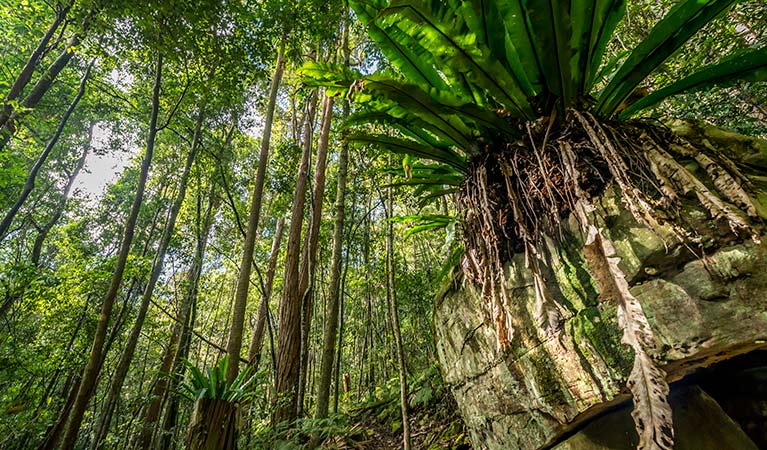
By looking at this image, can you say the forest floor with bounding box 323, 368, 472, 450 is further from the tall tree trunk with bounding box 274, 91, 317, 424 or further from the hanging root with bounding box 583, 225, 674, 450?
the hanging root with bounding box 583, 225, 674, 450

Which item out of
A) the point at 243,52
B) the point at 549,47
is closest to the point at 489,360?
the point at 549,47

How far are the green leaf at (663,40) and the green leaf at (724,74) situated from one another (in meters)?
0.12

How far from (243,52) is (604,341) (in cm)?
427

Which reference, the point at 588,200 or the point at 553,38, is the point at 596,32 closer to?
the point at 553,38

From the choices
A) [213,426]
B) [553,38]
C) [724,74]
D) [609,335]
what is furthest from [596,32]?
[213,426]

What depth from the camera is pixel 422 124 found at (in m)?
1.38

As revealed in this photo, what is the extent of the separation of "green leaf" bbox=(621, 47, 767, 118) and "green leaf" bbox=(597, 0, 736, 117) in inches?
4.6

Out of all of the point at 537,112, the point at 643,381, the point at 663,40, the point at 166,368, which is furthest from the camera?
the point at 166,368

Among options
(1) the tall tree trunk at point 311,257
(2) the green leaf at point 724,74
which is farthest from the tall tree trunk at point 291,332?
(2) the green leaf at point 724,74

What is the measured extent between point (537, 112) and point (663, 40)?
0.43 metres

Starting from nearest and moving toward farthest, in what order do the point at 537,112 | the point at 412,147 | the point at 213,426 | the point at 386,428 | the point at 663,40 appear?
the point at 663,40 < the point at 537,112 < the point at 412,147 < the point at 213,426 < the point at 386,428

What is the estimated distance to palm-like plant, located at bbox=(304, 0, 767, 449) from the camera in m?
0.96

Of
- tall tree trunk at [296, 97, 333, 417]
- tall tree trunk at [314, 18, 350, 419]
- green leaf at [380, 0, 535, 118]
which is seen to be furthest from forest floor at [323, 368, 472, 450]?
green leaf at [380, 0, 535, 118]

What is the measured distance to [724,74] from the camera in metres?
1.10
